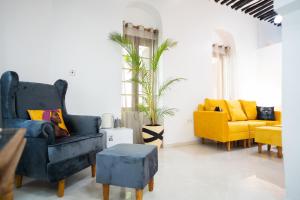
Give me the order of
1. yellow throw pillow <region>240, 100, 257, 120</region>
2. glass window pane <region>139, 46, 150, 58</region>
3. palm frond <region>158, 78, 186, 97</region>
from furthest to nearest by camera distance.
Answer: yellow throw pillow <region>240, 100, 257, 120</region>, glass window pane <region>139, 46, 150, 58</region>, palm frond <region>158, 78, 186, 97</region>

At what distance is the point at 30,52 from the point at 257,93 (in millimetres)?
5247

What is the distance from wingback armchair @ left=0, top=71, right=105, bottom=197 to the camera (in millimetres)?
1705

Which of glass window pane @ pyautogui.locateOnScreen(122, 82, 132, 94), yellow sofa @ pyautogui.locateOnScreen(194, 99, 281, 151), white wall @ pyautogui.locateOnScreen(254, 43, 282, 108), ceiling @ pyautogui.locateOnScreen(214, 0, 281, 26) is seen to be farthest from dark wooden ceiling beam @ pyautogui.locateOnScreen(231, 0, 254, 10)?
glass window pane @ pyautogui.locateOnScreen(122, 82, 132, 94)

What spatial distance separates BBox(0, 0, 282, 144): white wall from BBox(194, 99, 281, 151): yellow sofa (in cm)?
28

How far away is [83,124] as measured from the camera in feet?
7.73

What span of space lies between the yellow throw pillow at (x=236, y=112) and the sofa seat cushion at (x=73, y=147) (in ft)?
9.69

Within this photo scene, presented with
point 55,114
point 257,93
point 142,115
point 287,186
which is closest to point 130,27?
point 142,115

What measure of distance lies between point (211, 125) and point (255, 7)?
331 centimetres

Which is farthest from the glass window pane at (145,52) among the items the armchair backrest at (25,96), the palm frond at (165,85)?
the armchair backrest at (25,96)

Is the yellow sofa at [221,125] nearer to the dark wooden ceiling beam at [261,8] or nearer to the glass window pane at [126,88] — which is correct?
the glass window pane at [126,88]

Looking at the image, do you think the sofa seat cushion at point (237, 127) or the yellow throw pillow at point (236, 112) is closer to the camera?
the sofa seat cushion at point (237, 127)

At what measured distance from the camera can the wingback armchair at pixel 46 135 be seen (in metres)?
1.71

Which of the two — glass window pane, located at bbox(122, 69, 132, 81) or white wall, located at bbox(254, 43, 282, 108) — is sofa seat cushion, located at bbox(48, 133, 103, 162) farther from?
white wall, located at bbox(254, 43, 282, 108)

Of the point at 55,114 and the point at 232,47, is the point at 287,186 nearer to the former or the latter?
the point at 55,114
